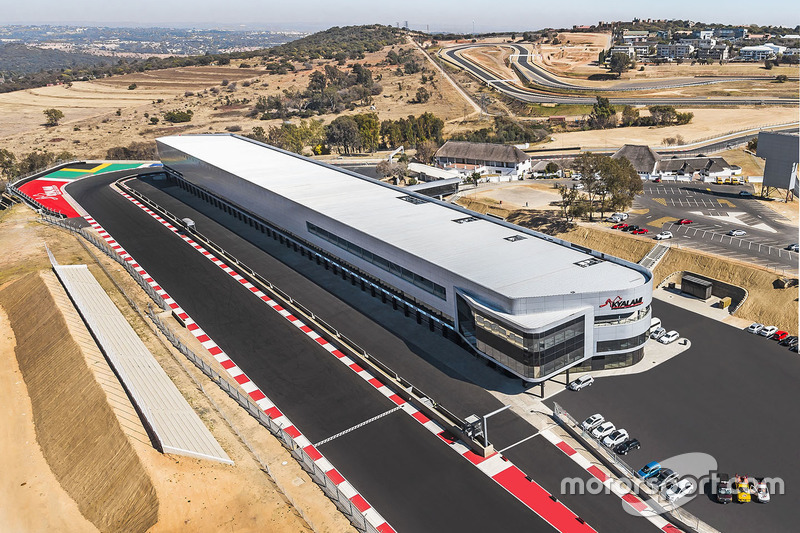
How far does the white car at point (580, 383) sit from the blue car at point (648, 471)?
10.4 metres

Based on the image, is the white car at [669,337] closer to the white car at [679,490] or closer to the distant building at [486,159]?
the white car at [679,490]

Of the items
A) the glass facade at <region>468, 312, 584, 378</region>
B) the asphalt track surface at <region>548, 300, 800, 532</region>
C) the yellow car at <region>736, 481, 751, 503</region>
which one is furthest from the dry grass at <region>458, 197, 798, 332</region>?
the yellow car at <region>736, 481, 751, 503</region>

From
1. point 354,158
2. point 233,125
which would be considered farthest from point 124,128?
point 354,158

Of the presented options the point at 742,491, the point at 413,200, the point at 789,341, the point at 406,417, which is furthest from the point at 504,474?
the point at 413,200

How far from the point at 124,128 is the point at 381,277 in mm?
165585

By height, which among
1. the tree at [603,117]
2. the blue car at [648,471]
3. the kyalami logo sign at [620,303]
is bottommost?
the blue car at [648,471]

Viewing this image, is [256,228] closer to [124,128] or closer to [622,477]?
[622,477]

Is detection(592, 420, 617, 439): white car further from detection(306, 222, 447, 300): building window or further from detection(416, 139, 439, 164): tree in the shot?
detection(416, 139, 439, 164): tree

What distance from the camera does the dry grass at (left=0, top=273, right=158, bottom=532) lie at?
132 feet

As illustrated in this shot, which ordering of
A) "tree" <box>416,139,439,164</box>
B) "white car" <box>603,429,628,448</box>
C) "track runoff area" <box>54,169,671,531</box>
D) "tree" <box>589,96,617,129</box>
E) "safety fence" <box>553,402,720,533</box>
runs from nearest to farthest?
"safety fence" <box>553,402,720,533</box> → "track runoff area" <box>54,169,671,531</box> → "white car" <box>603,429,628,448</box> → "tree" <box>416,139,439,164</box> → "tree" <box>589,96,617,129</box>

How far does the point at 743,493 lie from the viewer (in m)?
39.6

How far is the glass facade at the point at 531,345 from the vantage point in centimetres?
4934

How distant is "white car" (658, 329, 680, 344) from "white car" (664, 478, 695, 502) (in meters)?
20.8

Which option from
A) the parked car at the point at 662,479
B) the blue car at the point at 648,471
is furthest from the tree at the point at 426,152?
the parked car at the point at 662,479
